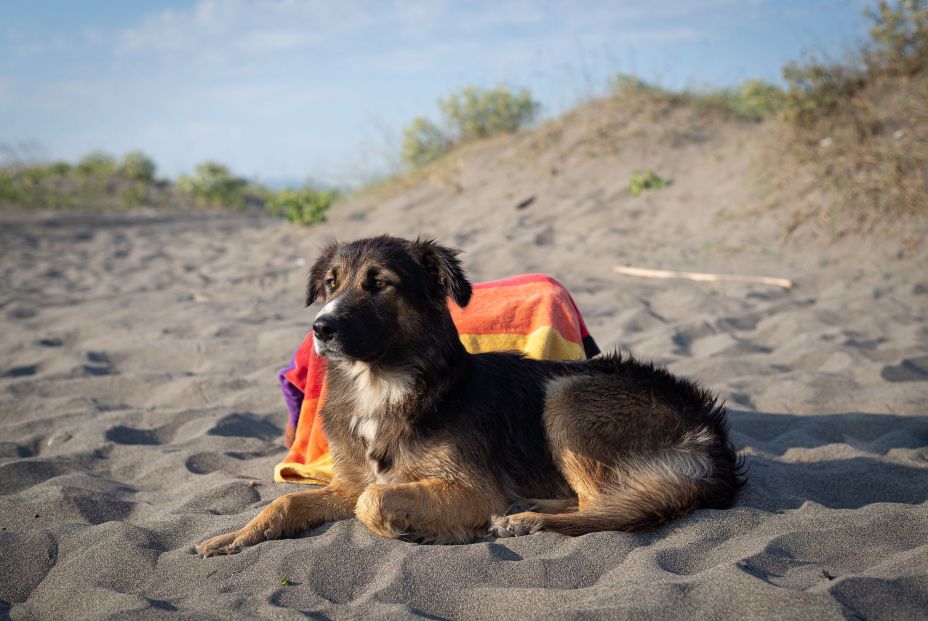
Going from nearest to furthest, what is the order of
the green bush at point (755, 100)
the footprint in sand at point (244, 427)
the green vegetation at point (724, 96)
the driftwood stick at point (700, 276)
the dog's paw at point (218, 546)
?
the dog's paw at point (218, 546) < the footprint in sand at point (244, 427) < the driftwood stick at point (700, 276) < the green bush at point (755, 100) < the green vegetation at point (724, 96)

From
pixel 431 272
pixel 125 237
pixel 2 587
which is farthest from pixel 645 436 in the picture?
pixel 125 237

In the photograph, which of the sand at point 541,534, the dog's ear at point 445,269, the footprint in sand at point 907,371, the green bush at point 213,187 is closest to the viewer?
the sand at point 541,534

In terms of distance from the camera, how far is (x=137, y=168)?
2262 centimetres

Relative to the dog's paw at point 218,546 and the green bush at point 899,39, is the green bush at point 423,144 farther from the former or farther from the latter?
the dog's paw at point 218,546

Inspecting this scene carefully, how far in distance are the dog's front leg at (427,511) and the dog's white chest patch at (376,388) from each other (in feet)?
1.58

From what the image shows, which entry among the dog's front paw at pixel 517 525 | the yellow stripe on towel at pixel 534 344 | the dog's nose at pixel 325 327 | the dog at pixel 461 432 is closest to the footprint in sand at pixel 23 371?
the dog at pixel 461 432

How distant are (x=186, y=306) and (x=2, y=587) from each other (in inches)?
253

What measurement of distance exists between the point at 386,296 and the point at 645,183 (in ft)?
34.9

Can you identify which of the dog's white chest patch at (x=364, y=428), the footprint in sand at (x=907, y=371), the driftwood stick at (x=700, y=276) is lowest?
the footprint in sand at (x=907, y=371)

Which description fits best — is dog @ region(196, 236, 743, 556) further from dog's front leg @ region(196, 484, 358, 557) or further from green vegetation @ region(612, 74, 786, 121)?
green vegetation @ region(612, 74, 786, 121)

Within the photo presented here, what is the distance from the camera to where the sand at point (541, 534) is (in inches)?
114

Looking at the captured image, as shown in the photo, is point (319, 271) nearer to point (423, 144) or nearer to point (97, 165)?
point (423, 144)

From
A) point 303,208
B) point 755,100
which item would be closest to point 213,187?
point 303,208

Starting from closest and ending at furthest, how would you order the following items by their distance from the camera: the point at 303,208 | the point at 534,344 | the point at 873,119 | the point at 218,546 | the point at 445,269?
the point at 218,546
the point at 445,269
the point at 534,344
the point at 873,119
the point at 303,208
